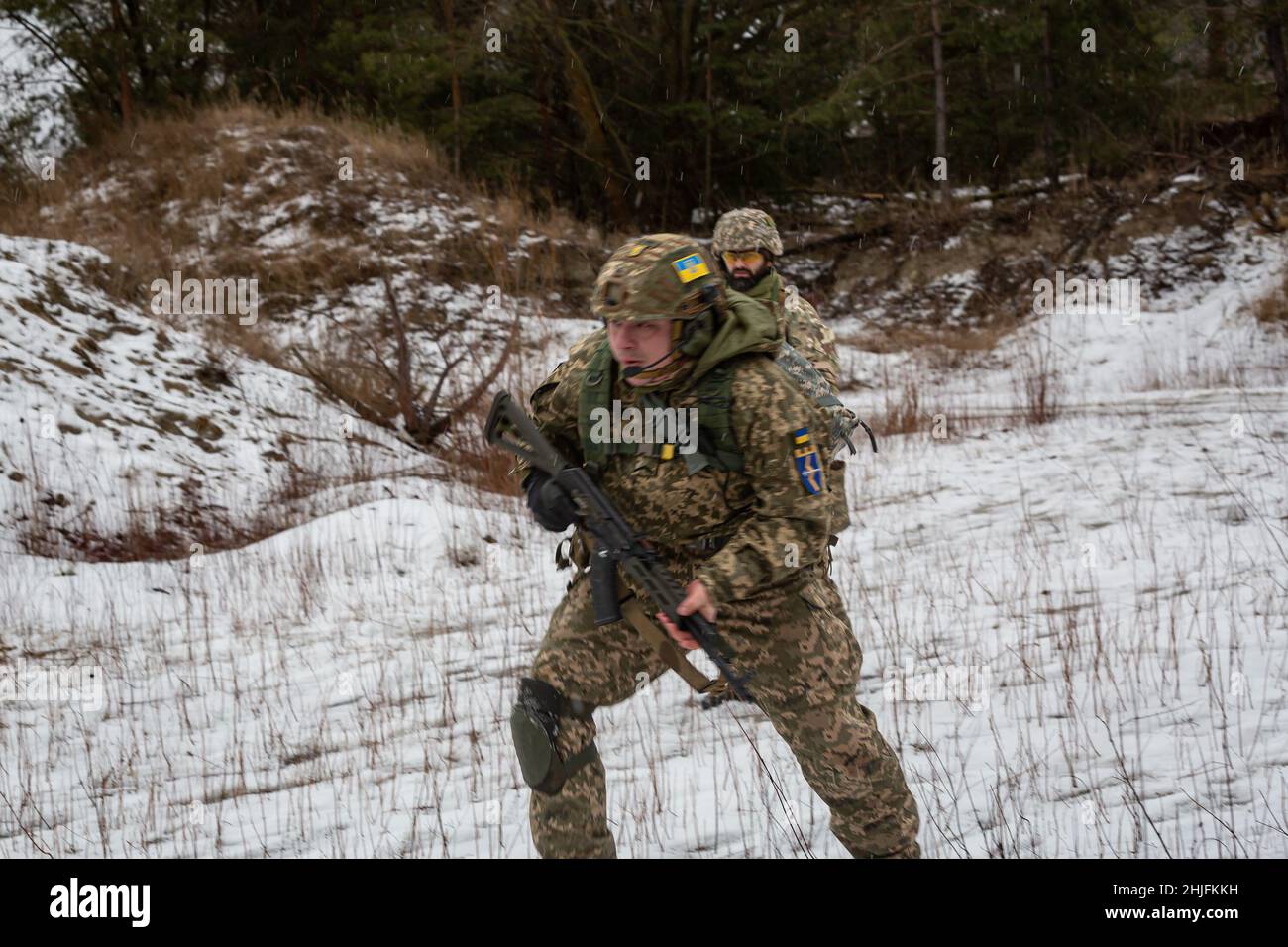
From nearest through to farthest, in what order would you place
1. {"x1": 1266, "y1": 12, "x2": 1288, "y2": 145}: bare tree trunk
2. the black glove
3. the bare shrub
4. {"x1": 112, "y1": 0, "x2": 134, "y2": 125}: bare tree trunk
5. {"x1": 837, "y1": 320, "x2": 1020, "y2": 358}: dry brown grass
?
the black glove → the bare shrub → {"x1": 837, "y1": 320, "x2": 1020, "y2": 358}: dry brown grass → {"x1": 1266, "y1": 12, "x2": 1288, "y2": 145}: bare tree trunk → {"x1": 112, "y1": 0, "x2": 134, "y2": 125}: bare tree trunk

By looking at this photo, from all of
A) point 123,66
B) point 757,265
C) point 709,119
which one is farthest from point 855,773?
point 123,66

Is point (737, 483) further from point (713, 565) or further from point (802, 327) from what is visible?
point (802, 327)

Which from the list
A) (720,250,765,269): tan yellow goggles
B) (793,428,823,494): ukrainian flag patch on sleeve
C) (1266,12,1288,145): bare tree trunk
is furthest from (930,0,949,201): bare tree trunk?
(793,428,823,494): ukrainian flag patch on sleeve

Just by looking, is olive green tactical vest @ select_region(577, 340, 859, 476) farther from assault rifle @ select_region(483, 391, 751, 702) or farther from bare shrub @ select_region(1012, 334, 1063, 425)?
bare shrub @ select_region(1012, 334, 1063, 425)

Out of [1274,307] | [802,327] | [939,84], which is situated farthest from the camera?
[939,84]

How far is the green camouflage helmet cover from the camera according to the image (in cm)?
269

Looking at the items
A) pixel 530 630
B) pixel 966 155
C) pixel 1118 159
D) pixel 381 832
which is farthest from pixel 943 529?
→ pixel 966 155

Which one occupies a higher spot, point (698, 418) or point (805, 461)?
point (698, 418)

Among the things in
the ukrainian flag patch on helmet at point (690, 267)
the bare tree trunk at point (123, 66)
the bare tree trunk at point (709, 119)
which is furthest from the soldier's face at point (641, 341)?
the bare tree trunk at point (123, 66)

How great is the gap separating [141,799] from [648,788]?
6.19 feet

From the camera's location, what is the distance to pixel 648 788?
13.4 feet

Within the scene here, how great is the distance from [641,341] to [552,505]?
17.9 inches

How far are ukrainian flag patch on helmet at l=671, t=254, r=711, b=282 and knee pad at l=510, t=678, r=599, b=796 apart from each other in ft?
3.38

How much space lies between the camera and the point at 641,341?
2721 mm
